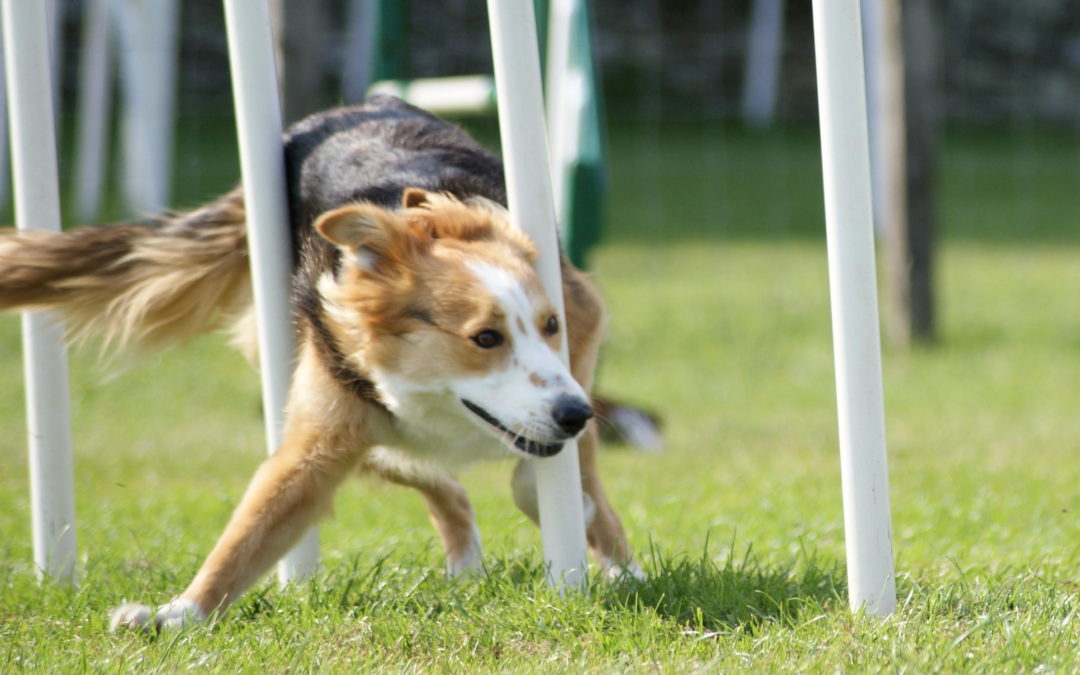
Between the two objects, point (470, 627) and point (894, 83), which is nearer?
point (470, 627)

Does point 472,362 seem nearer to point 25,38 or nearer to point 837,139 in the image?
point 837,139

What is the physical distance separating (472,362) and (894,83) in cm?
731

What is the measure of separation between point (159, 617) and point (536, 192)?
138cm

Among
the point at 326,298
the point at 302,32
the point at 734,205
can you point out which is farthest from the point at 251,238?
the point at 734,205

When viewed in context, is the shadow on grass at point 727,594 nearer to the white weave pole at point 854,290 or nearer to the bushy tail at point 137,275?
the white weave pole at point 854,290

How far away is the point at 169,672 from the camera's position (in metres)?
2.85

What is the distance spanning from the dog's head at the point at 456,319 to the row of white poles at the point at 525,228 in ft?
0.40

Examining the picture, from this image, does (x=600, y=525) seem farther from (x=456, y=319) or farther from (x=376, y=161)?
(x=376, y=161)

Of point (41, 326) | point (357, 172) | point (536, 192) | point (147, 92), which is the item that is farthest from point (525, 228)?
point (147, 92)

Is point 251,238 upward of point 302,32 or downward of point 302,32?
downward

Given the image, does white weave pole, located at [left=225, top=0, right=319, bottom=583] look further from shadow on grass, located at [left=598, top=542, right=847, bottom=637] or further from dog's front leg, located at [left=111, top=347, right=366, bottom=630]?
shadow on grass, located at [left=598, top=542, right=847, bottom=637]

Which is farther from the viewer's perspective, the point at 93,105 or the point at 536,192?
the point at 93,105

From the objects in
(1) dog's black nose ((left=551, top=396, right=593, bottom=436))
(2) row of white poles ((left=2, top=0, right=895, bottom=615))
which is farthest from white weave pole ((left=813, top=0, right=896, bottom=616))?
(1) dog's black nose ((left=551, top=396, right=593, bottom=436))

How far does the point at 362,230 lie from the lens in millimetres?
3281
